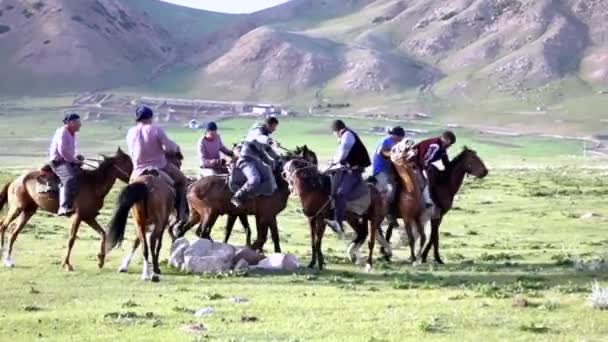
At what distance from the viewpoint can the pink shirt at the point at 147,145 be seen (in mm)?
19688

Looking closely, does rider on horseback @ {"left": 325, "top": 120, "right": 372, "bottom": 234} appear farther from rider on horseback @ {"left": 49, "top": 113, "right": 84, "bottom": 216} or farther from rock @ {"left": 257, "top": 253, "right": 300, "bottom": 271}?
rider on horseback @ {"left": 49, "top": 113, "right": 84, "bottom": 216}

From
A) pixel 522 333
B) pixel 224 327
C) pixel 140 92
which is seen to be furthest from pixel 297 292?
pixel 140 92

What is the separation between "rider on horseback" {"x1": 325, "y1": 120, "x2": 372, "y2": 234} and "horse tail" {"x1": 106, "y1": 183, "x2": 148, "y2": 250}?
4309 mm

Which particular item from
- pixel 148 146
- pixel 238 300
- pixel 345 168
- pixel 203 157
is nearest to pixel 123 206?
pixel 148 146

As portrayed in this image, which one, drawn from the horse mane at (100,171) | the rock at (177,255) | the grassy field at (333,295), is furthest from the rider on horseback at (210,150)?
the rock at (177,255)

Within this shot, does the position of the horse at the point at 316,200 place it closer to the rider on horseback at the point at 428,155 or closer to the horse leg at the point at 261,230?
the horse leg at the point at 261,230

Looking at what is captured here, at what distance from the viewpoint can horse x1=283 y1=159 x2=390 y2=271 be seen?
21.5 metres

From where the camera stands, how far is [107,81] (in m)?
191

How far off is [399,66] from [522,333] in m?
178

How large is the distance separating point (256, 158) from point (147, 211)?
3.19m

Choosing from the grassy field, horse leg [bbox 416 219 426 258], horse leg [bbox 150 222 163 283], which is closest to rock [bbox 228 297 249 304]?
the grassy field

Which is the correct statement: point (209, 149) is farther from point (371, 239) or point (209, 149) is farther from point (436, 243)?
point (436, 243)

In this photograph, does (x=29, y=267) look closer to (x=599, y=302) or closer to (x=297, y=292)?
(x=297, y=292)

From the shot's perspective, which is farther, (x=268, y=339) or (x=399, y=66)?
(x=399, y=66)
